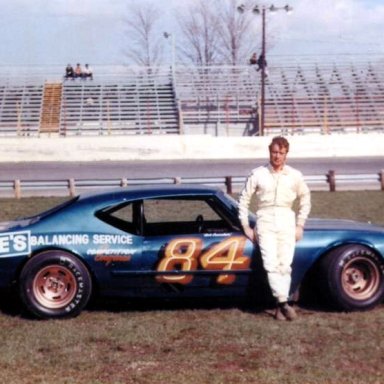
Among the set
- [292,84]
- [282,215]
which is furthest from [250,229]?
[292,84]

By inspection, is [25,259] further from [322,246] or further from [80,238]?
[322,246]

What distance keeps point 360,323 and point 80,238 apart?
2.54m

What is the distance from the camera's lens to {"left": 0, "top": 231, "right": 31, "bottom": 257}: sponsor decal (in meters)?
7.18

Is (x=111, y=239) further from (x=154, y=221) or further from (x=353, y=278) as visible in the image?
(x=353, y=278)

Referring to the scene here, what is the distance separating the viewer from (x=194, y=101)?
140ft

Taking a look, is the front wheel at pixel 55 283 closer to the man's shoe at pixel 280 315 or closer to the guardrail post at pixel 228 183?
the man's shoe at pixel 280 315

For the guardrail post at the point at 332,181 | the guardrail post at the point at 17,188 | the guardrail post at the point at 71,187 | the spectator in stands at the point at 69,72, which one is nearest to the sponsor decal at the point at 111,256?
the guardrail post at the point at 71,187

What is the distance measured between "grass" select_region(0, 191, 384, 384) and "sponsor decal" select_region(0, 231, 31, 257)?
0.61 meters

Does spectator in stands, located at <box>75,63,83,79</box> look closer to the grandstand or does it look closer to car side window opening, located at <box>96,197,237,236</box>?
the grandstand

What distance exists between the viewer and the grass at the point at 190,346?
545 cm

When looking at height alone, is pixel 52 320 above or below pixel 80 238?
below

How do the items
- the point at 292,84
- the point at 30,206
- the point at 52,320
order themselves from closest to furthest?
the point at 52,320 → the point at 30,206 → the point at 292,84

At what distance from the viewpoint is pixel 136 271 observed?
716cm

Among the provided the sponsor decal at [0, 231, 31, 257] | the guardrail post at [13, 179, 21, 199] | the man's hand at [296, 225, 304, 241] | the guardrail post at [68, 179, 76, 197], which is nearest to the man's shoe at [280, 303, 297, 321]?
the man's hand at [296, 225, 304, 241]
